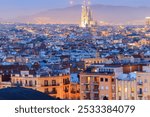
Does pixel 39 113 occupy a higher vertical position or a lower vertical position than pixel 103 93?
higher

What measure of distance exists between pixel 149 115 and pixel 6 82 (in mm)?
25445

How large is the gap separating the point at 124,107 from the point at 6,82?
A: 2527 centimetres

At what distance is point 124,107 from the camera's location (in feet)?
16.7

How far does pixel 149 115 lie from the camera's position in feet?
16.2

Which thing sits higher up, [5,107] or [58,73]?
[5,107]

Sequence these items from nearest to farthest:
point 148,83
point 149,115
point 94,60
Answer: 1. point 149,115
2. point 148,83
3. point 94,60

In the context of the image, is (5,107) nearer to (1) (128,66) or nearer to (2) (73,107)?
(2) (73,107)

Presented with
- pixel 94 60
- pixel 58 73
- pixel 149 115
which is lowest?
pixel 94 60

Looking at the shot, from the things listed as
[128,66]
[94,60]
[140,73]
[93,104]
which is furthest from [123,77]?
[94,60]

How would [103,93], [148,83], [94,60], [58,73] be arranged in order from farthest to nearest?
[94,60] < [58,73] < [103,93] < [148,83]

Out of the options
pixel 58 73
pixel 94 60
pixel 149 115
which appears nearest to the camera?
pixel 149 115

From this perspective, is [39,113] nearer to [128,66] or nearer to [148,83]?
[148,83]

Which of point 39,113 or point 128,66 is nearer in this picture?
point 39,113

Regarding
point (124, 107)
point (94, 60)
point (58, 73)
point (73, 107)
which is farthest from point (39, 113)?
point (94, 60)
